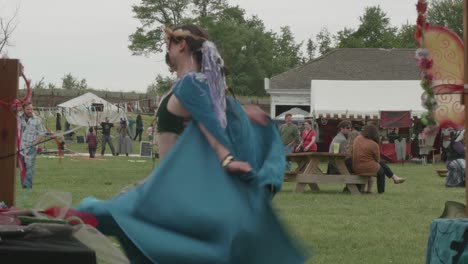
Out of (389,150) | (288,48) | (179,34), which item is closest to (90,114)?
(389,150)

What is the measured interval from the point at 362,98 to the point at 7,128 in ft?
103

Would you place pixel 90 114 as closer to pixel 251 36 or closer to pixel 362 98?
pixel 362 98

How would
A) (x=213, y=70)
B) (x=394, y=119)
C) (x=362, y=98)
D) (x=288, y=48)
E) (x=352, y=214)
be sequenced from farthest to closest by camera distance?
(x=288, y=48), (x=362, y=98), (x=394, y=119), (x=352, y=214), (x=213, y=70)

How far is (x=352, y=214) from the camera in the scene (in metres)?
12.0

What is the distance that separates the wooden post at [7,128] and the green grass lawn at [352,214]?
0.91ft

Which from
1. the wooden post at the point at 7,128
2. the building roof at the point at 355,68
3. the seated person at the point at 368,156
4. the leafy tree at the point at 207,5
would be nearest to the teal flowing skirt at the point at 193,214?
the wooden post at the point at 7,128

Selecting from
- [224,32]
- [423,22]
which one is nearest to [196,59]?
[423,22]

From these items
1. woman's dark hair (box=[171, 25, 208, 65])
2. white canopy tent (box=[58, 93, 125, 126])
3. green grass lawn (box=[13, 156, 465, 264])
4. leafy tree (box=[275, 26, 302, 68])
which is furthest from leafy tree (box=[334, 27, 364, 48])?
woman's dark hair (box=[171, 25, 208, 65])

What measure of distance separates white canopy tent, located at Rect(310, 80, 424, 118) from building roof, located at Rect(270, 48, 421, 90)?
608 inches

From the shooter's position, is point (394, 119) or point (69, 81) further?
point (69, 81)

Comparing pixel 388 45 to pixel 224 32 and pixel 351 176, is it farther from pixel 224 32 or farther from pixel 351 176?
pixel 351 176

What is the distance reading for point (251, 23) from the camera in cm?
9981

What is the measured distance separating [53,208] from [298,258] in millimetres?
1307

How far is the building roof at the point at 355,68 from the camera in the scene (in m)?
52.5
